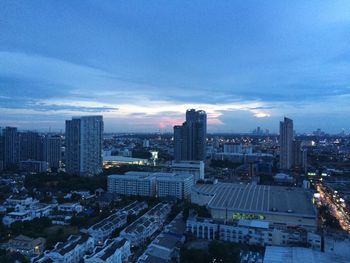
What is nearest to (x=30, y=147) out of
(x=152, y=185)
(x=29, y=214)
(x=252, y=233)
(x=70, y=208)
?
(x=152, y=185)

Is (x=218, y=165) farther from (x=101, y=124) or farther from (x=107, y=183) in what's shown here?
(x=107, y=183)

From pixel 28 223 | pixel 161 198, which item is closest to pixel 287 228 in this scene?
pixel 161 198

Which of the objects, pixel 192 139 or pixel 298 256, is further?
pixel 192 139

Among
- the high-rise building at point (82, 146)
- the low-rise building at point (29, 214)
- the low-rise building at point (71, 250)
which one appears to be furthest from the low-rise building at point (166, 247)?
the high-rise building at point (82, 146)

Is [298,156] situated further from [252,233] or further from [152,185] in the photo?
[252,233]

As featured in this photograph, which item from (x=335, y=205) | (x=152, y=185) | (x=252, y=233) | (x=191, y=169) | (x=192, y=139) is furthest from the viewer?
(x=192, y=139)

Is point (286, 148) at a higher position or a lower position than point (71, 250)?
higher

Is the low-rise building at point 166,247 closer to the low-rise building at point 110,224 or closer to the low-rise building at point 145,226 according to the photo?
the low-rise building at point 145,226
